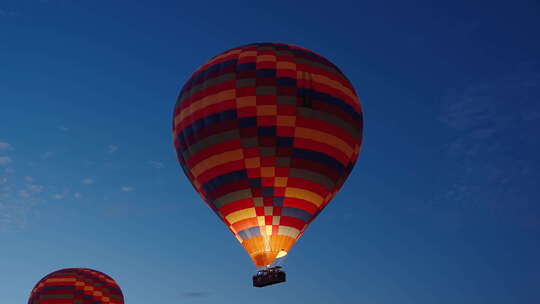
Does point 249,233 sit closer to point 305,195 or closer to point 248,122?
point 305,195

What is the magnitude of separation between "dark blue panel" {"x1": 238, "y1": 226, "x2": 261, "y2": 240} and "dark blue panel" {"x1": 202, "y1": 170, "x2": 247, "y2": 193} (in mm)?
1728

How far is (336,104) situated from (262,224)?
4.89m

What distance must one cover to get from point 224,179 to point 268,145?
75.1 inches

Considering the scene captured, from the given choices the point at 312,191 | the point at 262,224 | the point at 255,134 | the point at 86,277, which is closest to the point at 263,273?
the point at 262,224

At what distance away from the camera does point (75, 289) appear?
33.1 meters

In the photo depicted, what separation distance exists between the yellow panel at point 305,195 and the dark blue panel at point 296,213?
0.43 meters

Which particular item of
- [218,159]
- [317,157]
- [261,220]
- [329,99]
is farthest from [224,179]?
[329,99]

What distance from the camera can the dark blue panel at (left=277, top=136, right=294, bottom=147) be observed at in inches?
786

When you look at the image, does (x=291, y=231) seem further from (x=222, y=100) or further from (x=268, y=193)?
(x=222, y=100)

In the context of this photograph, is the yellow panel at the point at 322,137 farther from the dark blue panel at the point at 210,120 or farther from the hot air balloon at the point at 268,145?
the dark blue panel at the point at 210,120

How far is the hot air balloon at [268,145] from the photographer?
784 inches

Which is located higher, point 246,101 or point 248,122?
point 246,101

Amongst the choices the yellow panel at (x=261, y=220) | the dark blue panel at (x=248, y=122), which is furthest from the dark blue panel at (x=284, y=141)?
the yellow panel at (x=261, y=220)

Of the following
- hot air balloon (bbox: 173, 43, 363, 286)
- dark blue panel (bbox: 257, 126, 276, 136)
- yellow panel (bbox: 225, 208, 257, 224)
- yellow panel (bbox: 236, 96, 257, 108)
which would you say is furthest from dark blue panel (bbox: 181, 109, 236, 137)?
yellow panel (bbox: 225, 208, 257, 224)
